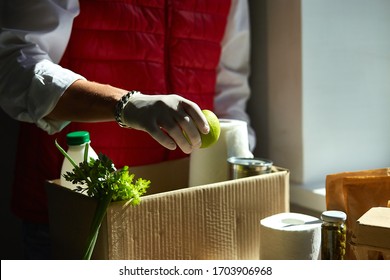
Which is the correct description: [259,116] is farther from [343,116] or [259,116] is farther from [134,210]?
[134,210]

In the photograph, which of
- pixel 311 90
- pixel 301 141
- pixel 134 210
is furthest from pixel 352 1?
pixel 134 210

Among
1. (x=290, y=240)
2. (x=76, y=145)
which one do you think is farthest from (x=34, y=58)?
(x=290, y=240)

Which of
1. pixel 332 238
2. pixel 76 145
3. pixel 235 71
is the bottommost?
pixel 332 238

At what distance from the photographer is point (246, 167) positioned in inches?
38.2

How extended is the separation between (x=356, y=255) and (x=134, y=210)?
0.33 m

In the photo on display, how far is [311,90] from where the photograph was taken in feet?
4.47

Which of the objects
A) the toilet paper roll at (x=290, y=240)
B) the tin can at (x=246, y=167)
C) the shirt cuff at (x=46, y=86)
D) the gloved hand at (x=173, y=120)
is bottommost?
the toilet paper roll at (x=290, y=240)

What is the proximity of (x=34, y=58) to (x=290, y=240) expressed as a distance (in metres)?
0.55

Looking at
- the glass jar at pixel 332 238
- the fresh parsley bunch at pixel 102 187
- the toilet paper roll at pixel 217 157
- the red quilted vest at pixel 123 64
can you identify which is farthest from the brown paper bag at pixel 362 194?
the red quilted vest at pixel 123 64

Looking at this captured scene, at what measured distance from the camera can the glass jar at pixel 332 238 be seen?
847 mm

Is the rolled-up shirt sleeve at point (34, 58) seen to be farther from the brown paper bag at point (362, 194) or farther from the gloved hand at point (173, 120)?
the brown paper bag at point (362, 194)

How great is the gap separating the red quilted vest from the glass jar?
493 mm

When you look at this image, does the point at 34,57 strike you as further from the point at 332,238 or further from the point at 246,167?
the point at 332,238

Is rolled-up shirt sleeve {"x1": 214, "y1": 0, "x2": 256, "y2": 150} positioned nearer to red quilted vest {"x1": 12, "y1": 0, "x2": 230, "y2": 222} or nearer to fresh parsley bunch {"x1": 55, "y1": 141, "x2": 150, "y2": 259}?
red quilted vest {"x1": 12, "y1": 0, "x2": 230, "y2": 222}
